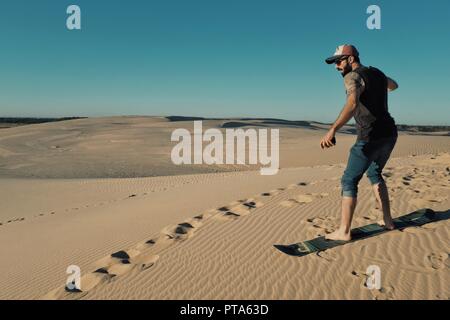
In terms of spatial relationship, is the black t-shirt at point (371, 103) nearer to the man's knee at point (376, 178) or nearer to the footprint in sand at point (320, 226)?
the man's knee at point (376, 178)

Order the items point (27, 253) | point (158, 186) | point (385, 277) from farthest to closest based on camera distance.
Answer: point (158, 186) → point (27, 253) → point (385, 277)

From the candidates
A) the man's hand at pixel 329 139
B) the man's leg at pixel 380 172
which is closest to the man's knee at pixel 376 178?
the man's leg at pixel 380 172

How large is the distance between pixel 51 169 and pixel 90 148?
25.7ft

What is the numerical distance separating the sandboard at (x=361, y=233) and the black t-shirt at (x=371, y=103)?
42.6 inches

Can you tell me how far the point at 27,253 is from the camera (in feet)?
18.5

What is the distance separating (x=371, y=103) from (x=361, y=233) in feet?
4.70

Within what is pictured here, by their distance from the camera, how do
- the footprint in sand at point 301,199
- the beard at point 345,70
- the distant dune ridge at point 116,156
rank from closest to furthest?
the beard at point 345,70 → the footprint in sand at point 301,199 → the distant dune ridge at point 116,156

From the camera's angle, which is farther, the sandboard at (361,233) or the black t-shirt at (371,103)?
the sandboard at (361,233)

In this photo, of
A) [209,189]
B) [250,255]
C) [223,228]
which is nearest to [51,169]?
[209,189]

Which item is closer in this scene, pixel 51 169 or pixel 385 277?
pixel 385 277

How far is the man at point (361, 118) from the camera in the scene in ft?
12.4

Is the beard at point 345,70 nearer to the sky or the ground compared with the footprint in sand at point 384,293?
nearer to the sky
